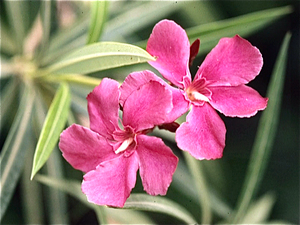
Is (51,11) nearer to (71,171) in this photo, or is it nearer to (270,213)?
(71,171)

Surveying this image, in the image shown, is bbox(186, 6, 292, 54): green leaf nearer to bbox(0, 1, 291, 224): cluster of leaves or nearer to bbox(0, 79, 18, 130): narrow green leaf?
bbox(0, 1, 291, 224): cluster of leaves

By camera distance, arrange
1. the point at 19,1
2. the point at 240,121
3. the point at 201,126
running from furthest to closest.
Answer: the point at 240,121, the point at 19,1, the point at 201,126

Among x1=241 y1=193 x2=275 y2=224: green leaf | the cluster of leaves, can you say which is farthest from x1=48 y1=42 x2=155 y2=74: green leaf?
x1=241 y1=193 x2=275 y2=224: green leaf

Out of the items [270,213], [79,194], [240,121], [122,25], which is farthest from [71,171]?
[270,213]

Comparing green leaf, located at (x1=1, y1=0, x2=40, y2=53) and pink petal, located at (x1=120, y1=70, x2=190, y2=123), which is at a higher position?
green leaf, located at (x1=1, y1=0, x2=40, y2=53)

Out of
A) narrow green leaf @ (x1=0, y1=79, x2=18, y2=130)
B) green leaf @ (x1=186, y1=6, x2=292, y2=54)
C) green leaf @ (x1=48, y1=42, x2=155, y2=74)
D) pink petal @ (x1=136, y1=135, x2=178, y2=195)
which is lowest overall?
pink petal @ (x1=136, y1=135, x2=178, y2=195)

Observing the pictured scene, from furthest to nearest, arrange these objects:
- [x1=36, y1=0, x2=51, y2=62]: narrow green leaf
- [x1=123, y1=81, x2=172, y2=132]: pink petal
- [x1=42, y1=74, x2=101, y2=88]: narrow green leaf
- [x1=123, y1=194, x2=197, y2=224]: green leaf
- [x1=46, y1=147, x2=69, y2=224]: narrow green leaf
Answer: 1. [x1=46, y1=147, x2=69, y2=224]: narrow green leaf
2. [x1=36, y1=0, x2=51, y2=62]: narrow green leaf
3. [x1=42, y1=74, x2=101, y2=88]: narrow green leaf
4. [x1=123, y1=194, x2=197, y2=224]: green leaf
5. [x1=123, y1=81, x2=172, y2=132]: pink petal

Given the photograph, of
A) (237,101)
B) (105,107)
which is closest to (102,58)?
(105,107)

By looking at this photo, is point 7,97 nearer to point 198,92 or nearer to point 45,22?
point 45,22
